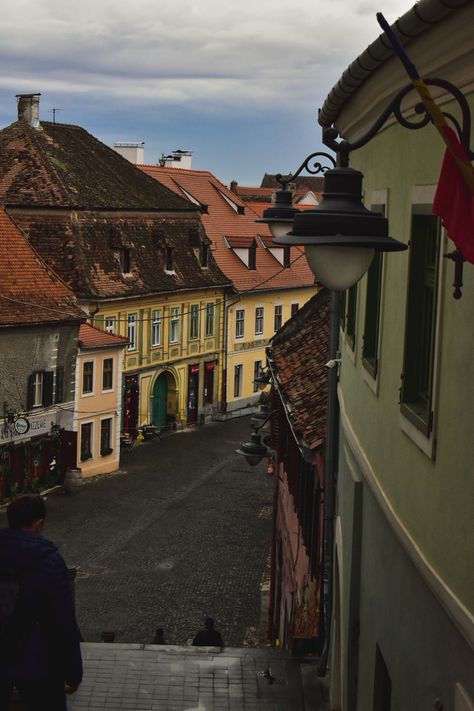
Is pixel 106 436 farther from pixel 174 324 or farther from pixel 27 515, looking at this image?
pixel 27 515

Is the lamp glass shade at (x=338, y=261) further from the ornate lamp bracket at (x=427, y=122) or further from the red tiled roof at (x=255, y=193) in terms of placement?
the red tiled roof at (x=255, y=193)

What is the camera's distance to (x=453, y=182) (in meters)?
4.07

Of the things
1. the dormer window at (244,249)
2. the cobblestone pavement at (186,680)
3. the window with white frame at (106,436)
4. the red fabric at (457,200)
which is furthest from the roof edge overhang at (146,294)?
the red fabric at (457,200)

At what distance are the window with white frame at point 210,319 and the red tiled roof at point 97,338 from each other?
1115 centimetres

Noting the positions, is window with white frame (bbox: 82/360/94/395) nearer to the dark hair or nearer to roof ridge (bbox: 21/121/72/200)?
roof ridge (bbox: 21/121/72/200)

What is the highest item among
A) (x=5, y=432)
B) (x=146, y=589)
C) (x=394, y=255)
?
(x=394, y=255)

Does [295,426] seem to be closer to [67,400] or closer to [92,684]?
[92,684]

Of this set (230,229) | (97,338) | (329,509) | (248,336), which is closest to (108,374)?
(97,338)

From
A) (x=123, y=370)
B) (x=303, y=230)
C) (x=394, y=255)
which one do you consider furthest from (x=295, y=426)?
Answer: (x=123, y=370)

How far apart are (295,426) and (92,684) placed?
4.02m

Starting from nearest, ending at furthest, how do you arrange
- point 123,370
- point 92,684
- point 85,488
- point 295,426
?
point 92,684
point 295,426
point 85,488
point 123,370

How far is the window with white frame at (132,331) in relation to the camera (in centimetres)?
4403

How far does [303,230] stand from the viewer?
15.3 feet

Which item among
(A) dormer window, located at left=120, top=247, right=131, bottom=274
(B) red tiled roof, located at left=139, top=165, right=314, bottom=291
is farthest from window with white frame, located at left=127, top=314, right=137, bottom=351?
(B) red tiled roof, located at left=139, top=165, right=314, bottom=291
